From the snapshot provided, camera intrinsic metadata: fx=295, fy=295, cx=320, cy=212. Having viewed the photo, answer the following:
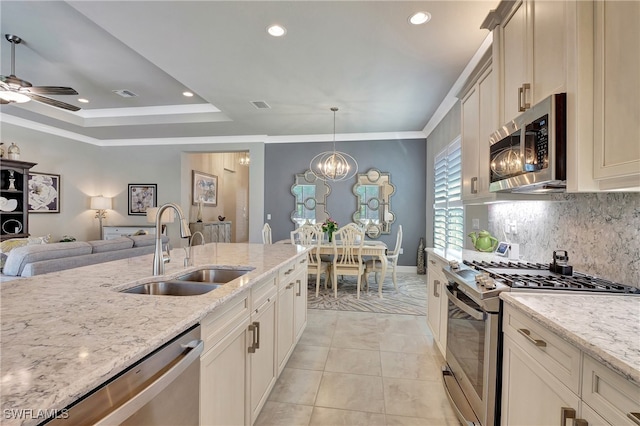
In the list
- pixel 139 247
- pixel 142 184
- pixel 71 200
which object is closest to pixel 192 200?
pixel 142 184

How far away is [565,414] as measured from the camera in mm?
941

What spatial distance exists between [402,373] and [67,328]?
2239 millimetres

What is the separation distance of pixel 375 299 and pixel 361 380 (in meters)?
2.04

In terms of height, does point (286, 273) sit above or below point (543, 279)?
below

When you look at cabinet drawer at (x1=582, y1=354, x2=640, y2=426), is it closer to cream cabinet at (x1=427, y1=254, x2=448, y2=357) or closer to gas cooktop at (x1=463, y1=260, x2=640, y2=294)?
gas cooktop at (x1=463, y1=260, x2=640, y2=294)

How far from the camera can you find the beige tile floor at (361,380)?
186 centimetres

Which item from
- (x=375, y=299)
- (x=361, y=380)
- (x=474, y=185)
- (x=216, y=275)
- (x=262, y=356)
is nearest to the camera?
(x=262, y=356)

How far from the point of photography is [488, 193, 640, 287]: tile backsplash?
1.37 m

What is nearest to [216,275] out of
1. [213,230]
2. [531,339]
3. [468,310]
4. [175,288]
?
[175,288]

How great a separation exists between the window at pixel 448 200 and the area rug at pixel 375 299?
89cm

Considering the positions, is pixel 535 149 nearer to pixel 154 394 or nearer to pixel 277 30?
pixel 154 394

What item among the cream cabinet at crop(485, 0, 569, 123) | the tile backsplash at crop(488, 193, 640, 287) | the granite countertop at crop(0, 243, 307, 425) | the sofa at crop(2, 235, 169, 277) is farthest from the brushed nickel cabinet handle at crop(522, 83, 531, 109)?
the sofa at crop(2, 235, 169, 277)

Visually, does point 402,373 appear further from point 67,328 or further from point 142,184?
point 142,184

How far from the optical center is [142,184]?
6734 mm
